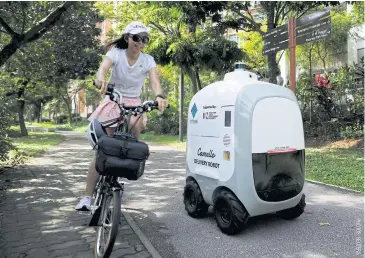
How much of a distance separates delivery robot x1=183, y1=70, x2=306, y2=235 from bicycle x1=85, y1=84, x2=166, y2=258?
103cm

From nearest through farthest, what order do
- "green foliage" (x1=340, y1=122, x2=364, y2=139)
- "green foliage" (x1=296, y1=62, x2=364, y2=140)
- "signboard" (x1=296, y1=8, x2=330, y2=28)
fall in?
"signboard" (x1=296, y1=8, x2=330, y2=28) → "green foliage" (x1=340, y1=122, x2=364, y2=139) → "green foliage" (x1=296, y1=62, x2=364, y2=140)

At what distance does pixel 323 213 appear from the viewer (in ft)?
14.8

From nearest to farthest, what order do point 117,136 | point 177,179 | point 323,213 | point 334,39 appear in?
point 117,136 → point 323,213 → point 177,179 → point 334,39

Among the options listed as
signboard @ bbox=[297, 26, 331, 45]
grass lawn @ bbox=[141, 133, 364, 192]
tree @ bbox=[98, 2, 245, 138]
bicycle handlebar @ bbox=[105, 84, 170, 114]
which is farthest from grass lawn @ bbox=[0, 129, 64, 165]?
grass lawn @ bbox=[141, 133, 364, 192]

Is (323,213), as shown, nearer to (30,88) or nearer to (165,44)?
(165,44)

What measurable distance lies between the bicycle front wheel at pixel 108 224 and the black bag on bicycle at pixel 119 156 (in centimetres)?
21

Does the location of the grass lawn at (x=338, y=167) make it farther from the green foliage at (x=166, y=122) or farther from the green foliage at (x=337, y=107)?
the green foliage at (x=166, y=122)

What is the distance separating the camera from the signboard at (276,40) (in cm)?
679

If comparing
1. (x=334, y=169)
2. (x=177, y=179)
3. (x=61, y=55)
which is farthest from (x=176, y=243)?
(x=61, y=55)

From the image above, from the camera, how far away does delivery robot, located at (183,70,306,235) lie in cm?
357

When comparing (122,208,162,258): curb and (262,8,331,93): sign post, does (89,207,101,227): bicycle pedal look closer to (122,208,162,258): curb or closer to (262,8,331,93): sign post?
(122,208,162,258): curb


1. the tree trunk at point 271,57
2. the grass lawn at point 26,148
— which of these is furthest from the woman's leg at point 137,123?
the tree trunk at point 271,57

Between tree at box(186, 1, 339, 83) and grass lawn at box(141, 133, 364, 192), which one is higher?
tree at box(186, 1, 339, 83)

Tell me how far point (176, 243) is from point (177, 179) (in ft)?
11.5
